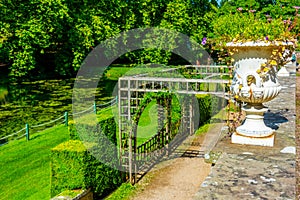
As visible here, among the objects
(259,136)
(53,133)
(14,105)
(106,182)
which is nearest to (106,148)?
(106,182)

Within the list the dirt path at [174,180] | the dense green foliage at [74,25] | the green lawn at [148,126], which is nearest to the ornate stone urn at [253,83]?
the dirt path at [174,180]

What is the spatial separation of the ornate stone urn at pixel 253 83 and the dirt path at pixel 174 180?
311 centimetres

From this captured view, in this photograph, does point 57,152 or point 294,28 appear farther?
point 57,152

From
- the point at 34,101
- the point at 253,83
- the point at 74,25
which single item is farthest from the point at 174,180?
the point at 74,25

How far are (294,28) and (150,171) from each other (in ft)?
16.8

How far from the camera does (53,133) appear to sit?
12727 mm

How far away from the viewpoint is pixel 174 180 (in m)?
8.04

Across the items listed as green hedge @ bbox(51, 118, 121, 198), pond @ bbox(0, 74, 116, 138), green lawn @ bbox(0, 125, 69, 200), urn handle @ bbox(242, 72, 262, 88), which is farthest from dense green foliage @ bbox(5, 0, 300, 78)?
urn handle @ bbox(242, 72, 262, 88)

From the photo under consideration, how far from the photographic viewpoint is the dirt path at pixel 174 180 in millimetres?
7301

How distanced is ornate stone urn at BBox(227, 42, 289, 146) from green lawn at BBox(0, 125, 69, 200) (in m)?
4.76

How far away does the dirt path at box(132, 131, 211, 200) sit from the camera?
7.30m

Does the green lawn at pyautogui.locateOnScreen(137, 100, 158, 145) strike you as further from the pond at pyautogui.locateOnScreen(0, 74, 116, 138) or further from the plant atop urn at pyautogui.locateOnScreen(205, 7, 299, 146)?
the plant atop urn at pyautogui.locateOnScreen(205, 7, 299, 146)

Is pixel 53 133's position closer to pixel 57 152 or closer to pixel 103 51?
pixel 57 152

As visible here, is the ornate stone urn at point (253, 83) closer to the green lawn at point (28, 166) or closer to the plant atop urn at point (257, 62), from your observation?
the plant atop urn at point (257, 62)
